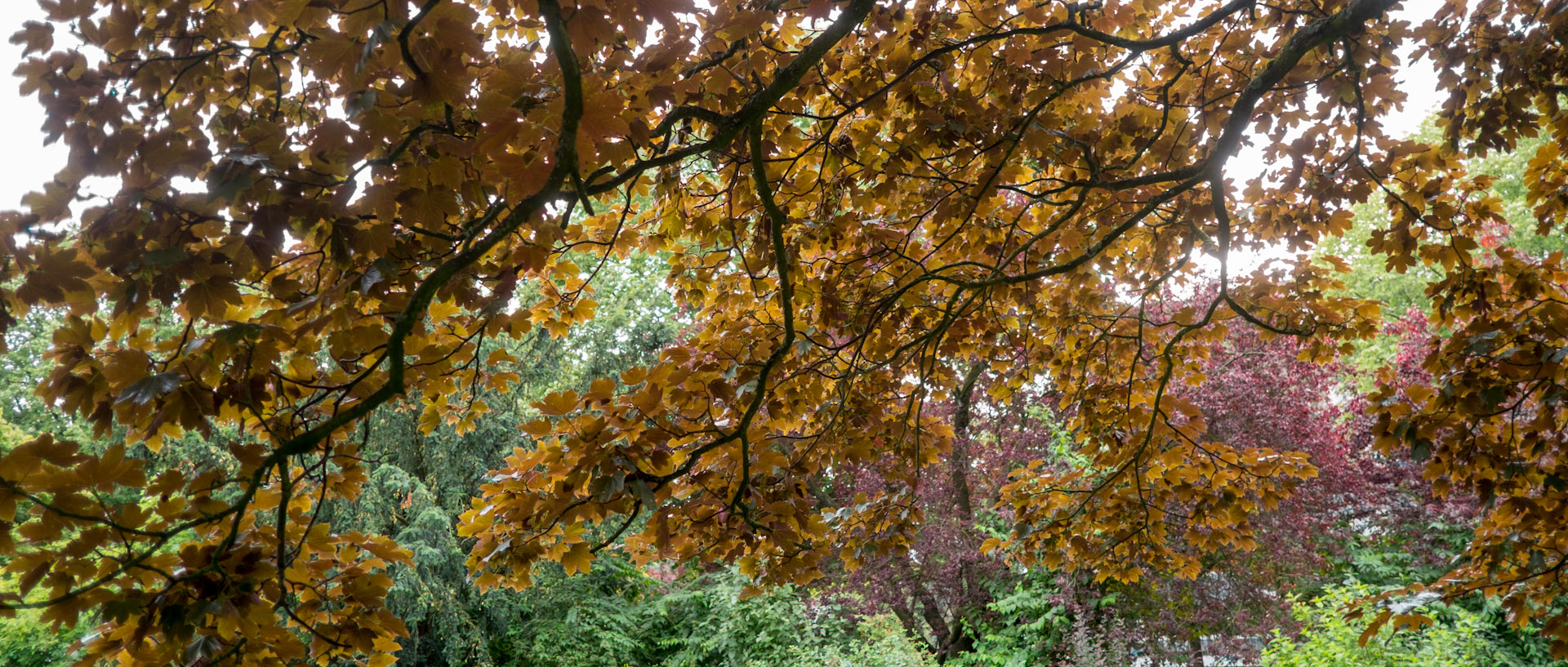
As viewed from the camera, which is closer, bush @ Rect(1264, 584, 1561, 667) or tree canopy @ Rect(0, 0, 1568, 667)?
tree canopy @ Rect(0, 0, 1568, 667)

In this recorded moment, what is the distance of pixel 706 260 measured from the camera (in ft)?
10.0

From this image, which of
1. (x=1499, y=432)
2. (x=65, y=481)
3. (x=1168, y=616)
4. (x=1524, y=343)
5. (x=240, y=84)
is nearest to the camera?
(x=65, y=481)

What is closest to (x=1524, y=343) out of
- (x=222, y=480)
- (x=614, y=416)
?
(x=614, y=416)

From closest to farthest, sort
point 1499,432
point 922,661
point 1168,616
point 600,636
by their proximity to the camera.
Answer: point 1499,432, point 1168,616, point 922,661, point 600,636

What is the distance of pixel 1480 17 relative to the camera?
9.07 feet

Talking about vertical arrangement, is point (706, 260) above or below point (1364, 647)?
above

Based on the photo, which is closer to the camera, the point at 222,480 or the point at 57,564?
the point at 57,564

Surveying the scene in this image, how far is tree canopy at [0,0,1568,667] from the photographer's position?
138 centimetres

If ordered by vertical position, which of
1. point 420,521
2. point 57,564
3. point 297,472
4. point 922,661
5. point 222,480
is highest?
point 420,521

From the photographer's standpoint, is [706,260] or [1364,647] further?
[1364,647]

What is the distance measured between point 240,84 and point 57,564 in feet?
3.38

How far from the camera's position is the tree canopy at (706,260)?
1.38 metres

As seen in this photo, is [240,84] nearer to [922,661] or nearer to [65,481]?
[65,481]

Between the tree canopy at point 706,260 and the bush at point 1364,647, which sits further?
the bush at point 1364,647
